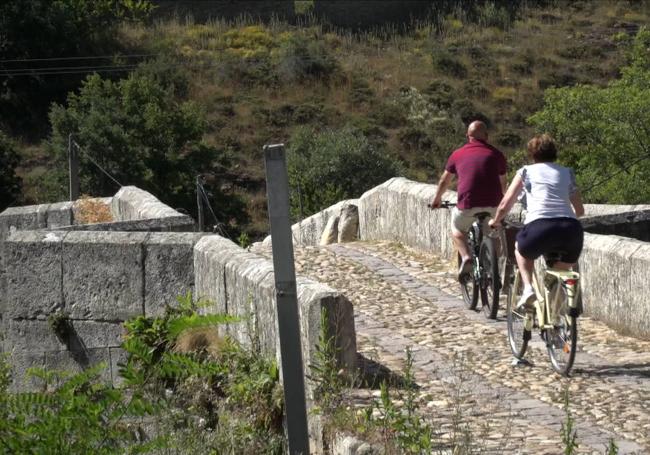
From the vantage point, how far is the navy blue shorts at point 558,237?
311 inches

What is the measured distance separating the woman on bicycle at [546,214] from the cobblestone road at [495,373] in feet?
2.06

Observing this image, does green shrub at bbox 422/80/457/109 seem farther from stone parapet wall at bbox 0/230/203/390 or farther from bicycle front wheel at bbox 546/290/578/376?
bicycle front wheel at bbox 546/290/578/376

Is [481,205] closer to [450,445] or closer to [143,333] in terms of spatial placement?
[143,333]

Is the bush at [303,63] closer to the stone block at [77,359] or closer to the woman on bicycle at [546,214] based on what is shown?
the stone block at [77,359]

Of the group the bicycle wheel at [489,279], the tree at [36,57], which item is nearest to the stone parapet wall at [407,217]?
the bicycle wheel at [489,279]

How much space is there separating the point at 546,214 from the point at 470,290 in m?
2.94

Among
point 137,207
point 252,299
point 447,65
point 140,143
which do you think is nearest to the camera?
point 252,299

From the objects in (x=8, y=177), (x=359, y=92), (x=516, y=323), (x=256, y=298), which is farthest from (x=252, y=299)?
(x=359, y=92)

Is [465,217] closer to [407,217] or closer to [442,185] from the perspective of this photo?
[442,185]

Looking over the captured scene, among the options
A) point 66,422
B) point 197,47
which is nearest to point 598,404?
point 66,422

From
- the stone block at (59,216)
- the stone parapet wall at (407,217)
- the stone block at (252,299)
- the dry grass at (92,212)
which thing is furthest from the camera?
the stone block at (59,216)

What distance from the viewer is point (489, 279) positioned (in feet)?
33.5

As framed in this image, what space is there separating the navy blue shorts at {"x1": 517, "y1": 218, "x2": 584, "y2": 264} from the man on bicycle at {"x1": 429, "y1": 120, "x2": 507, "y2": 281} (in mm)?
2413

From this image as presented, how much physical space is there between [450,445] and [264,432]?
1410 mm
